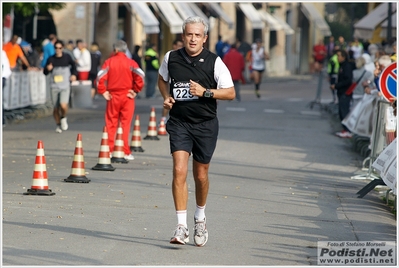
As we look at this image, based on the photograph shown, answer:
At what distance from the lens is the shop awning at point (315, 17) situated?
217 feet

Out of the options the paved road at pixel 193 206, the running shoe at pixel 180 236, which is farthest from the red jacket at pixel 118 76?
the running shoe at pixel 180 236

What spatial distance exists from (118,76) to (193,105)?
23.1 feet

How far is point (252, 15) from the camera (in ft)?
190

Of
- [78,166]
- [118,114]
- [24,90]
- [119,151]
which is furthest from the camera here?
[24,90]

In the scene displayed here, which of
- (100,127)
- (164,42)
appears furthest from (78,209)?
(164,42)

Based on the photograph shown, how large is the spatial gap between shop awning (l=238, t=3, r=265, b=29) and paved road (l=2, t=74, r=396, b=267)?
37.3m

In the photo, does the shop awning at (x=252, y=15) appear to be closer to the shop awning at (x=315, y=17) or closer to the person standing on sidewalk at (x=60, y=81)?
the shop awning at (x=315, y=17)

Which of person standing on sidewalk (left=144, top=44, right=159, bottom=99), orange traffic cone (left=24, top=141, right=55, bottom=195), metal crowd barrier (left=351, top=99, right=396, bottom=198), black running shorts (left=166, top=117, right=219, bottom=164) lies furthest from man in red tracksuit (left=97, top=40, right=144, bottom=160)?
person standing on sidewalk (left=144, top=44, right=159, bottom=99)

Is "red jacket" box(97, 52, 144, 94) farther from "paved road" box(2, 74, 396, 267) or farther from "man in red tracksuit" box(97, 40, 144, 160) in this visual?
"paved road" box(2, 74, 396, 267)

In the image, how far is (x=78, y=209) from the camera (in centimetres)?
1002

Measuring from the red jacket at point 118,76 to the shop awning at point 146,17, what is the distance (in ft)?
75.2

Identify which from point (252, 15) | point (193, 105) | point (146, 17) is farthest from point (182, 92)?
point (252, 15)

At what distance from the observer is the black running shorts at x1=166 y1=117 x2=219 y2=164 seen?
27.3 feet

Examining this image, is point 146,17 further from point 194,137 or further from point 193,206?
point 194,137
